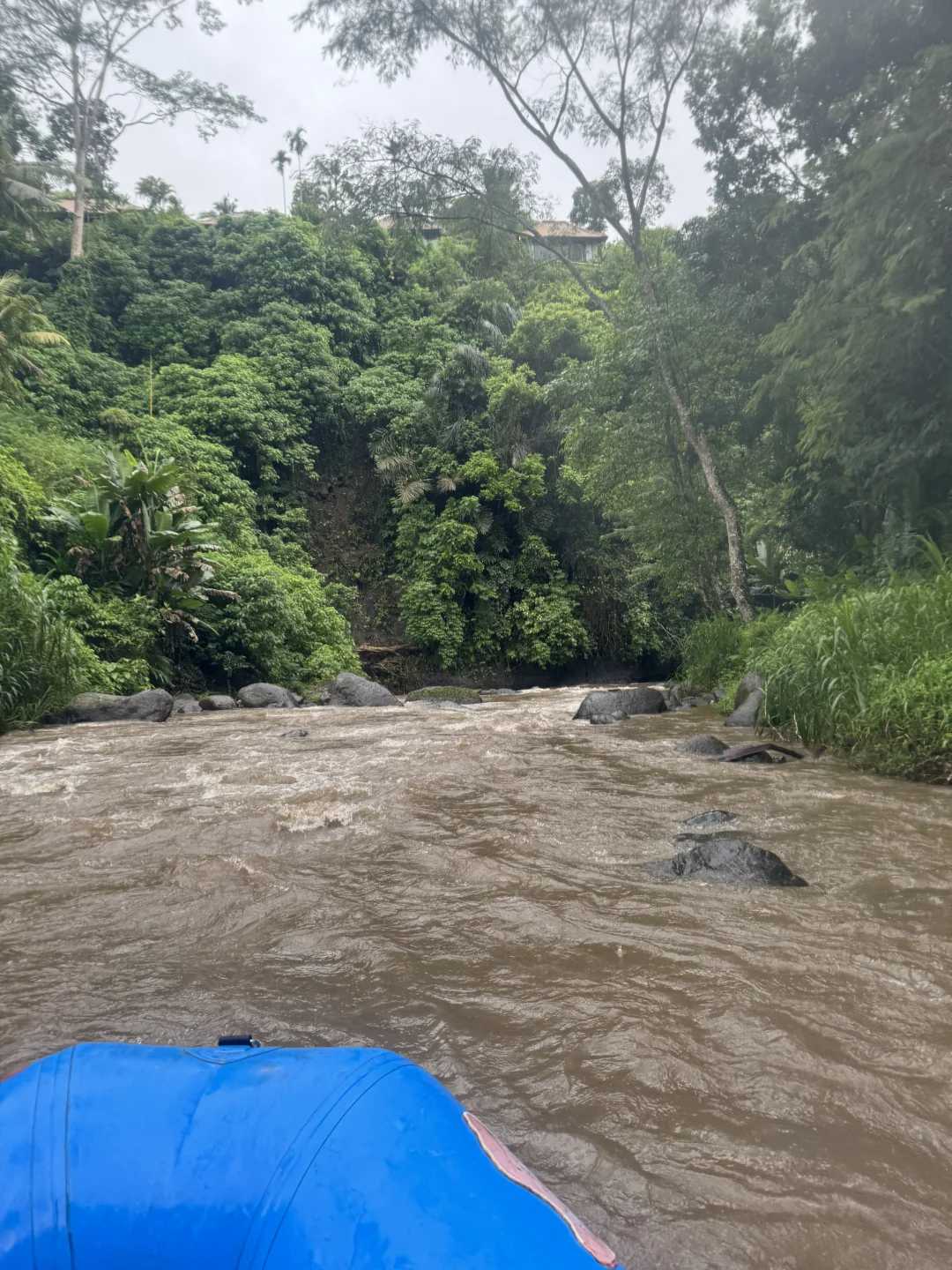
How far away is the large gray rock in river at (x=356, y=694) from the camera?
12.7 meters

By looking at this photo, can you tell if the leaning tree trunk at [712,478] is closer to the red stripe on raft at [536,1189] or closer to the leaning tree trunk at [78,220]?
the red stripe on raft at [536,1189]

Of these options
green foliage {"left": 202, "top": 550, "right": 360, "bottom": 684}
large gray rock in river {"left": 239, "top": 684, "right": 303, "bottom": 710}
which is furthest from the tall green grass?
green foliage {"left": 202, "top": 550, "right": 360, "bottom": 684}

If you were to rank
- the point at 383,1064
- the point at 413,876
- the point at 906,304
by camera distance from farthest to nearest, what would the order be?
the point at 906,304
the point at 413,876
the point at 383,1064

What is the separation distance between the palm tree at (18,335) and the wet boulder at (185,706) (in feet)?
28.4

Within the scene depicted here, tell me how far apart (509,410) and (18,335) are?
11.6m

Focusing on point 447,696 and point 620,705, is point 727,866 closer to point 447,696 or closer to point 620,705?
point 620,705

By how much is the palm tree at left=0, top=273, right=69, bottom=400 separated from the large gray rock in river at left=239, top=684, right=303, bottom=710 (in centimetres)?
882

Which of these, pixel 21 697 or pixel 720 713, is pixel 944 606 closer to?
pixel 720 713

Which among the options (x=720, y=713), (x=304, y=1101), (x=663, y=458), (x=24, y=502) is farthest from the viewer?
(x=663, y=458)

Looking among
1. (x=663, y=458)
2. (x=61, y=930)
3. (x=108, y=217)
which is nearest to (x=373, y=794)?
(x=61, y=930)

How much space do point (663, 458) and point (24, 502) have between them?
418 inches

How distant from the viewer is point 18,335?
17188 millimetres

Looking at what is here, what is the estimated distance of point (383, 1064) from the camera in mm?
1210

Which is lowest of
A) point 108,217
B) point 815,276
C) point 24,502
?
point 24,502
